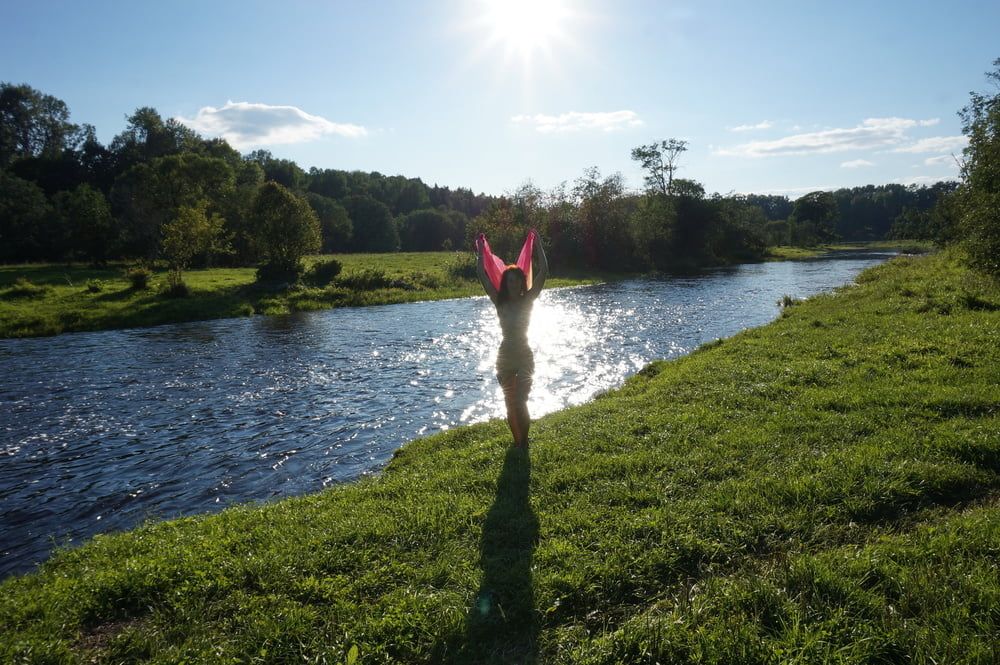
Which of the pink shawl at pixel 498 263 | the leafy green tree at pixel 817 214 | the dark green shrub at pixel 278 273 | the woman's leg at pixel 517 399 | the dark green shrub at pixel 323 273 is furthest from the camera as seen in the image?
the leafy green tree at pixel 817 214

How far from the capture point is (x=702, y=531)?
587cm

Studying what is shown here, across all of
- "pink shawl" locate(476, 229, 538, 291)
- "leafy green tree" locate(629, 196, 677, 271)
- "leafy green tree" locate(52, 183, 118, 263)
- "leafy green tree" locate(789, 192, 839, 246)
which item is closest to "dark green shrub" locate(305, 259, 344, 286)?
"leafy green tree" locate(52, 183, 118, 263)

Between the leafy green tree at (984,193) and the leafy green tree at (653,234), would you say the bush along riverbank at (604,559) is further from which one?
the leafy green tree at (653,234)

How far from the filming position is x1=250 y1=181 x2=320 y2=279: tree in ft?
145

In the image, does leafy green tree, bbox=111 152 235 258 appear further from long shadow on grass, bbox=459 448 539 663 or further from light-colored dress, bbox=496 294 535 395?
long shadow on grass, bbox=459 448 539 663

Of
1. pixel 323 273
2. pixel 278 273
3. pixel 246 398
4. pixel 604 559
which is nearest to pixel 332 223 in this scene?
pixel 323 273

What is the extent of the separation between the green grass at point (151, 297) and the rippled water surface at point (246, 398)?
2493 millimetres

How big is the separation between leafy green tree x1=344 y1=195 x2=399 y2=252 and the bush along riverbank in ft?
322

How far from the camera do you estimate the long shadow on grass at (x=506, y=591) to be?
14.6 ft

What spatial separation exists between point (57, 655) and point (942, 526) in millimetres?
8103

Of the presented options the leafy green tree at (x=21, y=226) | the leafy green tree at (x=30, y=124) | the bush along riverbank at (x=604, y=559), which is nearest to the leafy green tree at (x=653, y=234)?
the bush along riverbank at (x=604, y=559)

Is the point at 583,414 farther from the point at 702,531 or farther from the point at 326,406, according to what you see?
the point at 326,406

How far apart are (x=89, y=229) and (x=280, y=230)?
84.9 feet

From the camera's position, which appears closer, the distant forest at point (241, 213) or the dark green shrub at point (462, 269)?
the distant forest at point (241, 213)
